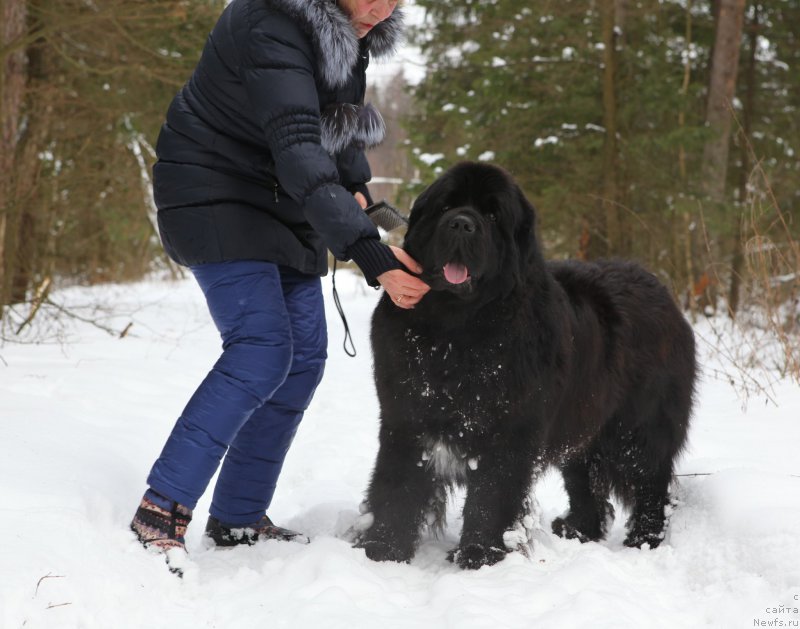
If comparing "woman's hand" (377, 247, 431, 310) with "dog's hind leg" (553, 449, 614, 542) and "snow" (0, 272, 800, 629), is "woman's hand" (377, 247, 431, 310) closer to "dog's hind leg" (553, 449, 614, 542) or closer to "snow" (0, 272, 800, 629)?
"snow" (0, 272, 800, 629)

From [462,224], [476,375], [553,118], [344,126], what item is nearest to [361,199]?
[344,126]

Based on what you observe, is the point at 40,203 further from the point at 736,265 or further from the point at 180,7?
the point at 736,265

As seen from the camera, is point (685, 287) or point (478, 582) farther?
point (685, 287)

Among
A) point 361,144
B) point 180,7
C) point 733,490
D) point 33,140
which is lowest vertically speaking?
point 733,490

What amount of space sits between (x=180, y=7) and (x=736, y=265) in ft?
30.5

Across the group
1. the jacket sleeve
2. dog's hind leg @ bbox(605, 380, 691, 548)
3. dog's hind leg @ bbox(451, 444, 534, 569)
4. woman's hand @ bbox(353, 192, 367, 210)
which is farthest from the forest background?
dog's hind leg @ bbox(451, 444, 534, 569)

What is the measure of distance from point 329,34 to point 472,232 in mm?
817

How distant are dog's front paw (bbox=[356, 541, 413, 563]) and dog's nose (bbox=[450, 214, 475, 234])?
1196 millimetres

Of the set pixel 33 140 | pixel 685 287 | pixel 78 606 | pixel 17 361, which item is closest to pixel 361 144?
pixel 78 606

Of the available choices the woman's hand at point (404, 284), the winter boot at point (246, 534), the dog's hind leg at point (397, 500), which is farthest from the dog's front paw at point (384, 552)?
the woman's hand at point (404, 284)

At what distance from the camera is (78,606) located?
2.07 metres

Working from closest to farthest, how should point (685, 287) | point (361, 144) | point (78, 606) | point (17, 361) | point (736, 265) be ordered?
point (78, 606) → point (361, 144) → point (17, 361) → point (685, 287) → point (736, 265)

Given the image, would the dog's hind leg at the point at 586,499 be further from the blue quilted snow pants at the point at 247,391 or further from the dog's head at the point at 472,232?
the blue quilted snow pants at the point at 247,391

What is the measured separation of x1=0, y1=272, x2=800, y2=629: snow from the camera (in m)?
2.18
